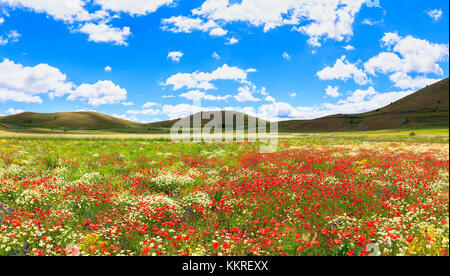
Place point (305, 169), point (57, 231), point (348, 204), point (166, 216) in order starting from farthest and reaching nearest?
point (305, 169), point (348, 204), point (166, 216), point (57, 231)

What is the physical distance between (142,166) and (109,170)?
1.81 meters

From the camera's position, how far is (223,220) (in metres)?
7.27

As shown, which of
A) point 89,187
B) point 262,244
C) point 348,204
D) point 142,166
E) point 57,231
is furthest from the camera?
point 142,166

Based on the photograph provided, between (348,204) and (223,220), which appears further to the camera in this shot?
(348,204)

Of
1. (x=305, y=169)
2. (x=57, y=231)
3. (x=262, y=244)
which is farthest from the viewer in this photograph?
(x=305, y=169)
